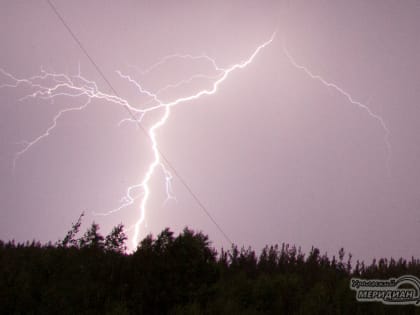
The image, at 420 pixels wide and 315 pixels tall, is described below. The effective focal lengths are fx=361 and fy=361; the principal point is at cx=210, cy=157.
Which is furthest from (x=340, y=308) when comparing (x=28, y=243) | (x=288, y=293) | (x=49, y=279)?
(x=28, y=243)

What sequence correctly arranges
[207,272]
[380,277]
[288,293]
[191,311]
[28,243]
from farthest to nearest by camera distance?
[28,243]
[380,277]
[288,293]
[207,272]
[191,311]

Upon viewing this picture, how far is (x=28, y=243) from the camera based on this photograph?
31.7 feet

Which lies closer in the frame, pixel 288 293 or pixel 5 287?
pixel 5 287

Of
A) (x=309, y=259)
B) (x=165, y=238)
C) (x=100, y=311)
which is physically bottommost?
(x=100, y=311)

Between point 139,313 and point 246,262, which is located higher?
point 246,262

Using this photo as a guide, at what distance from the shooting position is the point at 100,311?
16.3 ft

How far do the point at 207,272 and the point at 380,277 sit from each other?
352 centimetres

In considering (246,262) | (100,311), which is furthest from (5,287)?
(246,262)

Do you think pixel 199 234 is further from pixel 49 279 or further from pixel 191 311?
pixel 49 279

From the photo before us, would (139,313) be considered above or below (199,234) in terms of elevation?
below

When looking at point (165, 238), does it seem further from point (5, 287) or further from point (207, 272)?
point (5, 287)

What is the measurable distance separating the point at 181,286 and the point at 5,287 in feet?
8.15

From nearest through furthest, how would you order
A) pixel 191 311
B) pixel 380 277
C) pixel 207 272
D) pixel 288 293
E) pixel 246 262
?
pixel 191 311, pixel 207 272, pixel 288 293, pixel 380 277, pixel 246 262

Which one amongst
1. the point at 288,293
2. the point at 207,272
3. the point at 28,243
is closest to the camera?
the point at 207,272
